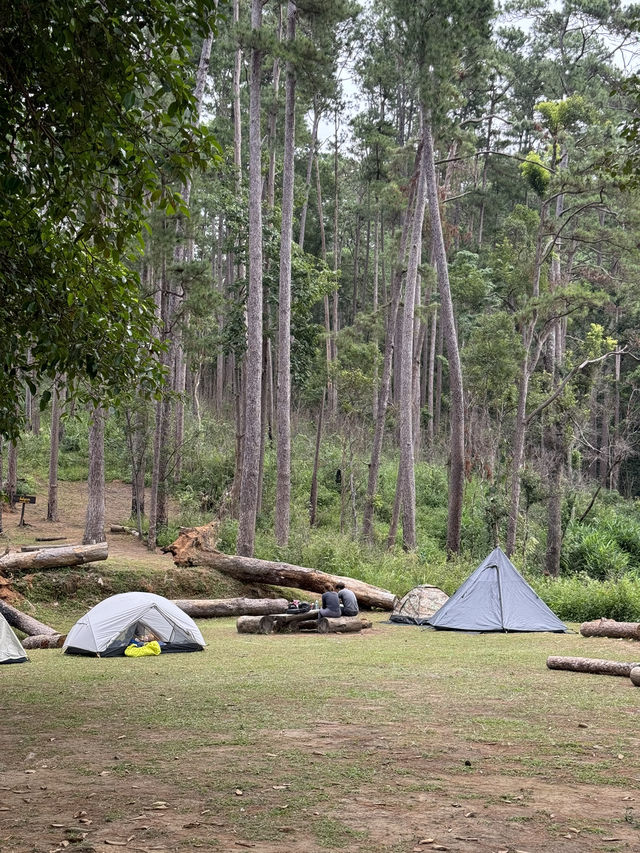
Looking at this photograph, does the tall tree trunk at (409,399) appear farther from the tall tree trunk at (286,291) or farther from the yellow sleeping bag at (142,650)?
the yellow sleeping bag at (142,650)

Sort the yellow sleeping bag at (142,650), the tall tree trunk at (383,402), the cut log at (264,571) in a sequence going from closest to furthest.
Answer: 1. the yellow sleeping bag at (142,650)
2. the cut log at (264,571)
3. the tall tree trunk at (383,402)

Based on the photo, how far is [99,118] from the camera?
5.87 meters

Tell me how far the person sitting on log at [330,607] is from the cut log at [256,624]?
3.16 feet

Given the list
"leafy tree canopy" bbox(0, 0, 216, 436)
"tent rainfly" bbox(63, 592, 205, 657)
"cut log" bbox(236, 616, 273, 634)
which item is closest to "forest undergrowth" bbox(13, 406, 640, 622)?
"cut log" bbox(236, 616, 273, 634)

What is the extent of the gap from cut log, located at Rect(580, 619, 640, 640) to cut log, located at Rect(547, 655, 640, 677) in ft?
10.6

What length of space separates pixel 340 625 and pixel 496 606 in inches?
110

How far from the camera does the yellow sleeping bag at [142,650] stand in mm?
12812

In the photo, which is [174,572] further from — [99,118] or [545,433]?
[545,433]

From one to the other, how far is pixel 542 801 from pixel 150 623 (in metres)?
9.03

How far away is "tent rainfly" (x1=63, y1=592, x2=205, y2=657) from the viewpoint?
12945 mm

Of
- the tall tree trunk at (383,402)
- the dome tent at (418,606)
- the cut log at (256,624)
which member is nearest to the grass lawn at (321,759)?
the cut log at (256,624)

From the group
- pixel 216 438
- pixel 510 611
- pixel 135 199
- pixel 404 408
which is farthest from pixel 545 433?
pixel 135 199

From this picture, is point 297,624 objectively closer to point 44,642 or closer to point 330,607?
point 330,607

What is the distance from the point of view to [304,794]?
532 cm
